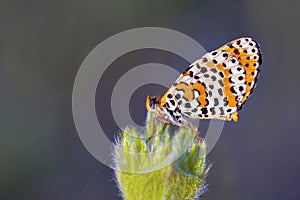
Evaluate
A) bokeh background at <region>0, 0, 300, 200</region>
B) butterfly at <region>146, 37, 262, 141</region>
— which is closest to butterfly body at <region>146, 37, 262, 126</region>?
butterfly at <region>146, 37, 262, 141</region>

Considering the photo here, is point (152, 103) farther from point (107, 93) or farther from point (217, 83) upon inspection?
point (107, 93)

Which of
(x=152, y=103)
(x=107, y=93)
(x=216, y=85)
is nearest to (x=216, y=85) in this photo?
(x=216, y=85)

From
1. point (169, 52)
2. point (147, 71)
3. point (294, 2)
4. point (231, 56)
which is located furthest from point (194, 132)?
point (294, 2)

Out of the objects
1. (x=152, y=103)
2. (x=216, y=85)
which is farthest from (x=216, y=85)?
(x=152, y=103)

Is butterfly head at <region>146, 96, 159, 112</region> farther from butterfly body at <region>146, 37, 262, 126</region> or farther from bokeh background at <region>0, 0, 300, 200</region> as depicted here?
bokeh background at <region>0, 0, 300, 200</region>

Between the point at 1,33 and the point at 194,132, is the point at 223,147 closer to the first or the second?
the point at 1,33

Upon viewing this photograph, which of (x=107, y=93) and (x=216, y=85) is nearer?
(x=216, y=85)

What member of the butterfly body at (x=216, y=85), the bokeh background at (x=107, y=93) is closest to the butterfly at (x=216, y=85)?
the butterfly body at (x=216, y=85)

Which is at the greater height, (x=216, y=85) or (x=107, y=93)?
(x=107, y=93)
